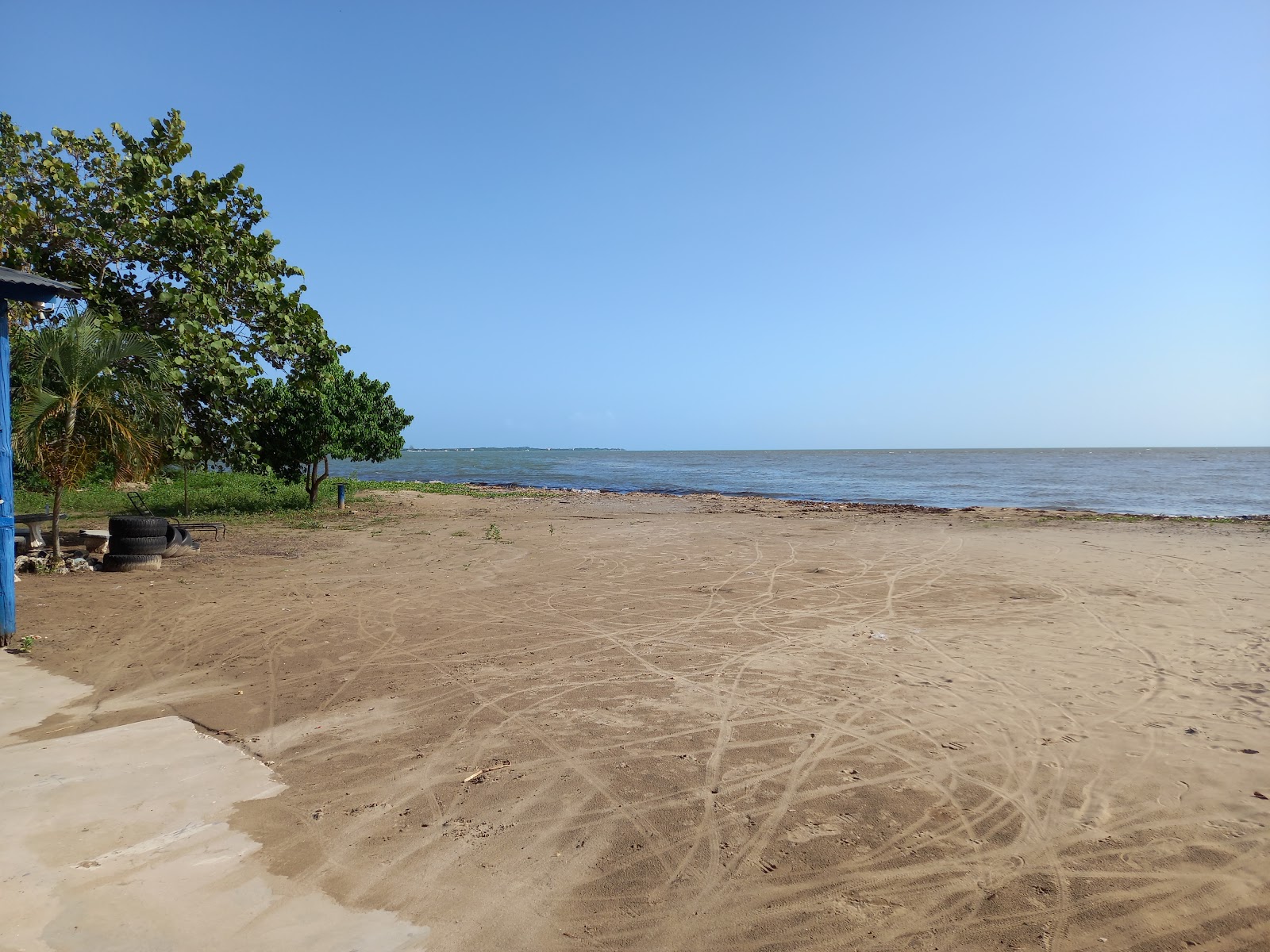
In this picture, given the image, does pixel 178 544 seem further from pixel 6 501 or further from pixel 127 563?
pixel 6 501

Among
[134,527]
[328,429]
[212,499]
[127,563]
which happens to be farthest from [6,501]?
[212,499]

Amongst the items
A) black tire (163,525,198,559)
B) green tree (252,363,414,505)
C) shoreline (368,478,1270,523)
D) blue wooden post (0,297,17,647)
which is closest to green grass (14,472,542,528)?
green tree (252,363,414,505)

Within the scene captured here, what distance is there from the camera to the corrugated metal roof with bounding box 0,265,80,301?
6.14 m

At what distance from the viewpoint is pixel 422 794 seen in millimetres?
4188

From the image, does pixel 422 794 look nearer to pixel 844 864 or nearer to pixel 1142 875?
pixel 844 864

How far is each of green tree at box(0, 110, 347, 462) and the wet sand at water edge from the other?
3.42m

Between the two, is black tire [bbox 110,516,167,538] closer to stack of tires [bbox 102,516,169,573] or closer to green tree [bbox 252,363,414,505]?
stack of tires [bbox 102,516,169,573]

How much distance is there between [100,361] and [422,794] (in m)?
8.94

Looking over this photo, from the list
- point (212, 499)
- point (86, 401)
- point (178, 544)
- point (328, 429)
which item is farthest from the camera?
point (212, 499)

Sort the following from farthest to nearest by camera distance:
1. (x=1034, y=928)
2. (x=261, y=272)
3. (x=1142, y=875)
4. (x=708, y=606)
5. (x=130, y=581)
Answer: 1. (x=261, y=272)
2. (x=130, y=581)
3. (x=708, y=606)
4. (x=1142, y=875)
5. (x=1034, y=928)

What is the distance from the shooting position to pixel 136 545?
11258 mm

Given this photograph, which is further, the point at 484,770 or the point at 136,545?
the point at 136,545

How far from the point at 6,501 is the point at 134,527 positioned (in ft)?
16.6

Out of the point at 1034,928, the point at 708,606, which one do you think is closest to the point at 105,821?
the point at 1034,928
